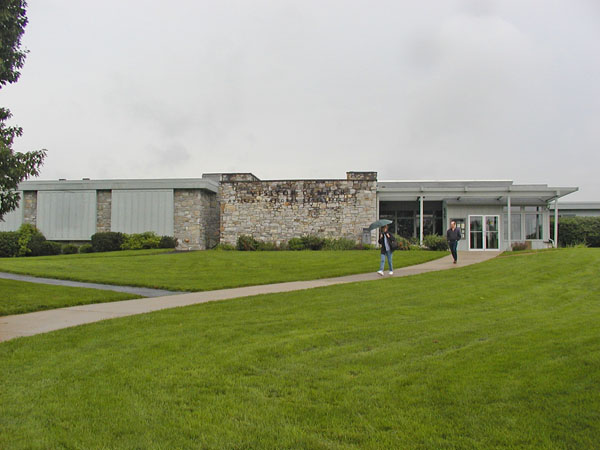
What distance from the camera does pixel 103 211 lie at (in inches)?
1251

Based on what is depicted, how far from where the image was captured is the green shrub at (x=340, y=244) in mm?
28750

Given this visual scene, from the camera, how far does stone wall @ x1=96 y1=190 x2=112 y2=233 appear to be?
3166cm

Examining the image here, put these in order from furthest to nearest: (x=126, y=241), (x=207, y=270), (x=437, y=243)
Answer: (x=126, y=241) → (x=437, y=243) → (x=207, y=270)

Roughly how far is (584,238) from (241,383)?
126 feet

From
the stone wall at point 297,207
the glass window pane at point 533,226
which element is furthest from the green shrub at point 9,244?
the glass window pane at point 533,226

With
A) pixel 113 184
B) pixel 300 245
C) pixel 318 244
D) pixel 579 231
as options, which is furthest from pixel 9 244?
pixel 579 231

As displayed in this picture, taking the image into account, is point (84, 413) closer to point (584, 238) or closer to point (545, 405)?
point (545, 405)

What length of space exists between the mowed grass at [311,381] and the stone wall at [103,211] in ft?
84.3

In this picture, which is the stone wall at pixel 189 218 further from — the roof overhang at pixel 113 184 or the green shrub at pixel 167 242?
the green shrub at pixel 167 242

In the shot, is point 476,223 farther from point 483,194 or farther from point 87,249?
point 87,249

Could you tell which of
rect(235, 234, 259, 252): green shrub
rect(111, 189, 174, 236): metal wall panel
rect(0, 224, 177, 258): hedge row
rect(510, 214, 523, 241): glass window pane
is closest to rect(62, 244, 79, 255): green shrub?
rect(0, 224, 177, 258): hedge row

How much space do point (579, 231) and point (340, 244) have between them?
2047 cm

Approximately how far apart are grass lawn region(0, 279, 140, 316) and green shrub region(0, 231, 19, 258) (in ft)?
60.9

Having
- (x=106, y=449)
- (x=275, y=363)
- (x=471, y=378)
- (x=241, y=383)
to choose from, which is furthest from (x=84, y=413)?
(x=471, y=378)
